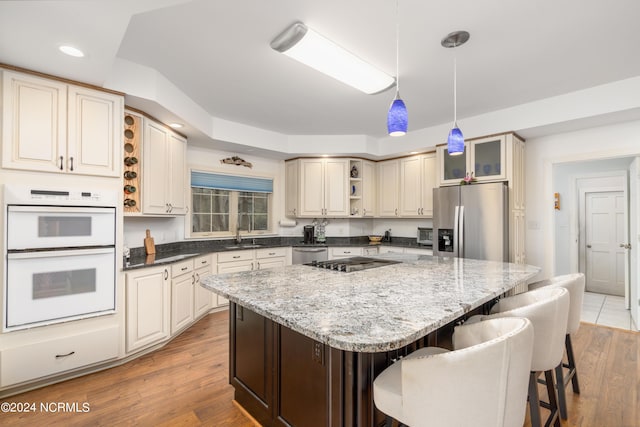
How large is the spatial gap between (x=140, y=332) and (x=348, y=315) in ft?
7.57

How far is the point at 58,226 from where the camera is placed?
223cm

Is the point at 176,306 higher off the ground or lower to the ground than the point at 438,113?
lower

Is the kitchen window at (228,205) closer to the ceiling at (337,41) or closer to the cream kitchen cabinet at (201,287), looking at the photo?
the cream kitchen cabinet at (201,287)

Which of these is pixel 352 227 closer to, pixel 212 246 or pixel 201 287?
pixel 212 246

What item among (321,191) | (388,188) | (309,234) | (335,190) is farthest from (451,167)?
(309,234)

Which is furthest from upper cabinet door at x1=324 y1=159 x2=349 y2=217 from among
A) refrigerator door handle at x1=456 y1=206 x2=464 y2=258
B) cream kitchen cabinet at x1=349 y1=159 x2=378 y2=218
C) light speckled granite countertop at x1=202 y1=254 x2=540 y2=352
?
light speckled granite countertop at x1=202 y1=254 x2=540 y2=352

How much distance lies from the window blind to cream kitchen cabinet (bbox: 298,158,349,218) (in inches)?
25.0

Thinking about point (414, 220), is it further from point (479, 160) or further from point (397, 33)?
point (397, 33)

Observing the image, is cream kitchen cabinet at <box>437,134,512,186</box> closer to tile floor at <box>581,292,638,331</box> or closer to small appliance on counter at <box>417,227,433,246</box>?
small appliance on counter at <box>417,227,433,246</box>

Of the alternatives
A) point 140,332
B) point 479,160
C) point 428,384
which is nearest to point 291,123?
point 479,160

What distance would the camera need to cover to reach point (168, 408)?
198cm

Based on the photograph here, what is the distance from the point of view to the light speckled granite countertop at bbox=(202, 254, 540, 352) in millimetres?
1041

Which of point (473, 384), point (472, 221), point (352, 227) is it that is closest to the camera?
point (473, 384)

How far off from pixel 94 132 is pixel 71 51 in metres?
0.64
